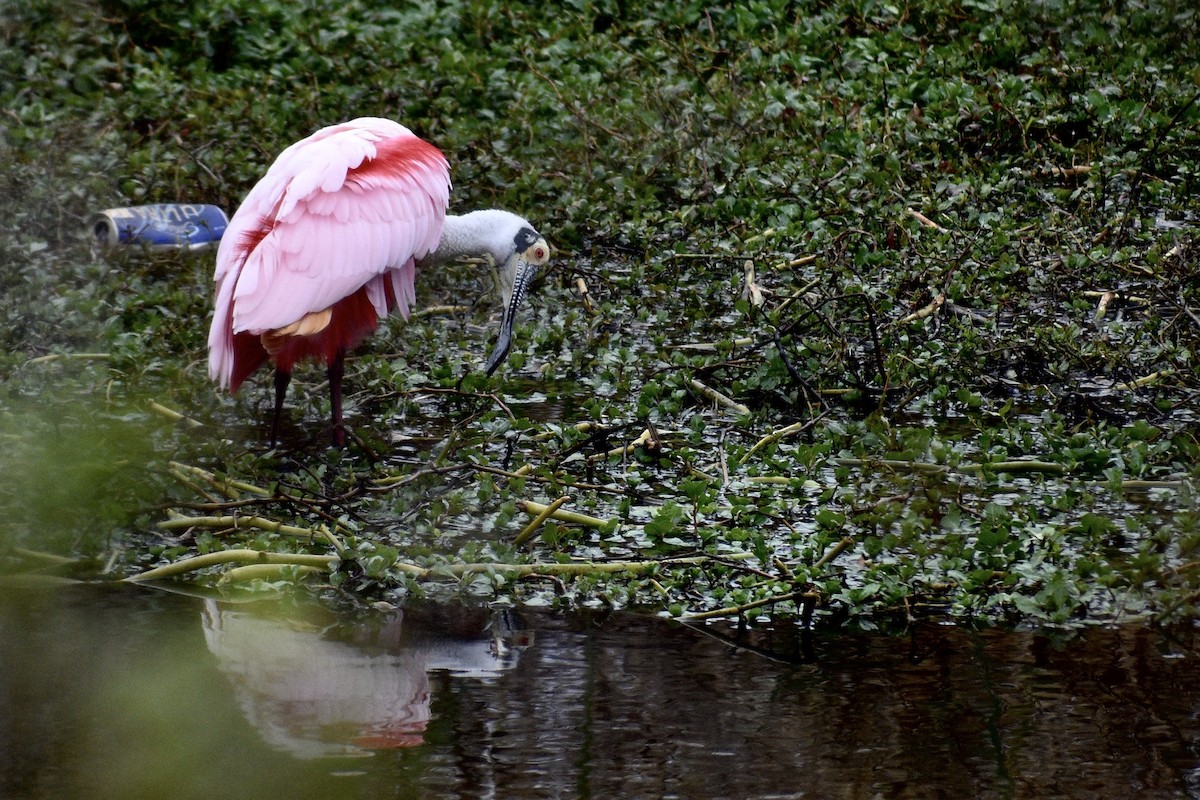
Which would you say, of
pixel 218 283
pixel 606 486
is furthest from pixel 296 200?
pixel 606 486

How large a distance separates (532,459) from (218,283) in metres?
1.14

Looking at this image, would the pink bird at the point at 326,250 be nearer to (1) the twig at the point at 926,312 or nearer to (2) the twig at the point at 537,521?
(2) the twig at the point at 537,521

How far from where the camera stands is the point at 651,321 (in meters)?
6.18

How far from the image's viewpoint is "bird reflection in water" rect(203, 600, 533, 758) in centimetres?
326

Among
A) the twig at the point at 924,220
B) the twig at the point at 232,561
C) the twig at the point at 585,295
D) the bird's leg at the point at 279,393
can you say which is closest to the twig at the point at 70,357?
the bird's leg at the point at 279,393

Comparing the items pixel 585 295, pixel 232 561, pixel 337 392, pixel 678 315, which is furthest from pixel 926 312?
pixel 232 561

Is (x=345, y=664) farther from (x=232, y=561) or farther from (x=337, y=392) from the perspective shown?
(x=337, y=392)

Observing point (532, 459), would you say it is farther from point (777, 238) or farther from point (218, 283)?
point (777, 238)

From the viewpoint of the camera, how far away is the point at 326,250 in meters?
4.82

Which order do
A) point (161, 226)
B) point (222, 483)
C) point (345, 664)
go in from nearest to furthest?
point (345, 664)
point (222, 483)
point (161, 226)

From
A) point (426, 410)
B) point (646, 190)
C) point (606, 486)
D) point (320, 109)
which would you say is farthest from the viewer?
point (320, 109)

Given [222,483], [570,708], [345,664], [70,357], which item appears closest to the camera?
[570,708]

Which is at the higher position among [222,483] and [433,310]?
[433,310]

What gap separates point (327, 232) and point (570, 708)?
2.06 metres
